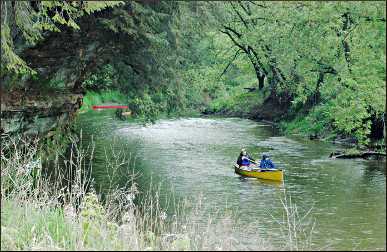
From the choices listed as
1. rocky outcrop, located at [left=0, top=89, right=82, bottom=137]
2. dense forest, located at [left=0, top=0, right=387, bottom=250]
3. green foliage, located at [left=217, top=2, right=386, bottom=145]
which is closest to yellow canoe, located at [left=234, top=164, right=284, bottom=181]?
dense forest, located at [left=0, top=0, right=387, bottom=250]

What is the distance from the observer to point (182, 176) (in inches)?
977

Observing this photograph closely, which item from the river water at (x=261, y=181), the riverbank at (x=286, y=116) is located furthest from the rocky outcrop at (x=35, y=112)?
the riverbank at (x=286, y=116)

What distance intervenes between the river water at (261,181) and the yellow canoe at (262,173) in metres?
0.33

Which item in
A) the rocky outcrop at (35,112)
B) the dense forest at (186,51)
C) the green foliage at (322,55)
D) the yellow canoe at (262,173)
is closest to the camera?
the dense forest at (186,51)

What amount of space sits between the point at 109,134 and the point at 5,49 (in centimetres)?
2510

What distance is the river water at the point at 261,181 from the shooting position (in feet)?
57.5

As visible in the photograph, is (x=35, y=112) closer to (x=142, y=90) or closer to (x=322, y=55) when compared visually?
(x=142, y=90)

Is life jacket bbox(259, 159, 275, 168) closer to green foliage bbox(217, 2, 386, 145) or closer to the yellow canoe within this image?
the yellow canoe

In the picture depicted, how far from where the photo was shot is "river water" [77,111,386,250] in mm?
17523

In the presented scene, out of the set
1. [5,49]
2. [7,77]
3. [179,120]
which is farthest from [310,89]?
[5,49]

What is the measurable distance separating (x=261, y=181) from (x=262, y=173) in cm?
32

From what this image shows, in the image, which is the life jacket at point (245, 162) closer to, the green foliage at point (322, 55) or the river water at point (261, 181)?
the river water at point (261, 181)

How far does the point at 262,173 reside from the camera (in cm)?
2577

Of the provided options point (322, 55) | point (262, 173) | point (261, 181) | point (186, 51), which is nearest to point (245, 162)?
point (262, 173)
